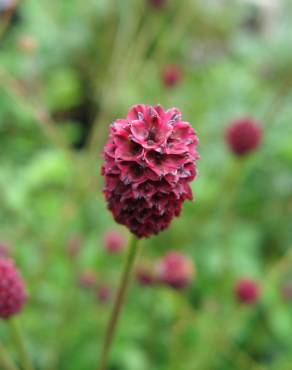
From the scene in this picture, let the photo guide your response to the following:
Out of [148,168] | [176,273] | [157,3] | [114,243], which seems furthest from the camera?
[157,3]

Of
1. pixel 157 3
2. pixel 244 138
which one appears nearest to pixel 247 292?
pixel 244 138

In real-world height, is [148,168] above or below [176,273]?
below

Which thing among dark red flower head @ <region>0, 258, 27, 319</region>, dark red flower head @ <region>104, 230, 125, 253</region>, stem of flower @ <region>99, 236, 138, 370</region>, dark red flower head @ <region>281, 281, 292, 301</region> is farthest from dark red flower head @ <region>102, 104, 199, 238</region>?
dark red flower head @ <region>281, 281, 292, 301</region>

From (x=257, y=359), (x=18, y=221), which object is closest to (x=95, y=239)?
Result: (x=18, y=221)

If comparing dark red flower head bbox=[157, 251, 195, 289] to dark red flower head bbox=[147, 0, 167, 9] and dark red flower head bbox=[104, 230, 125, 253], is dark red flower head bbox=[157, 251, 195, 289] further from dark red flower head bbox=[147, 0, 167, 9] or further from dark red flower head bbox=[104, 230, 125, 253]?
dark red flower head bbox=[147, 0, 167, 9]

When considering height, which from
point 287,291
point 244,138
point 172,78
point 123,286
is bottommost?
point 123,286

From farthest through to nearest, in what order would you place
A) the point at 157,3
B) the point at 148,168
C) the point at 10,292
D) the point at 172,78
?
the point at 157,3
the point at 172,78
the point at 10,292
the point at 148,168

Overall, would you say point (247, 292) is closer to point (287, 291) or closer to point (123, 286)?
point (287, 291)
